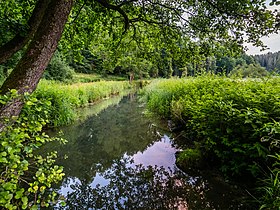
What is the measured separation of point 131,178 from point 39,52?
10.2 feet

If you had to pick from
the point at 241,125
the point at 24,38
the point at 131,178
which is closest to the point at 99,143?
the point at 131,178

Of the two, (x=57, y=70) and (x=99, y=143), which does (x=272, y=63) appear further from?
(x=57, y=70)

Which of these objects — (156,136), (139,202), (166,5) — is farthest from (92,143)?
(166,5)

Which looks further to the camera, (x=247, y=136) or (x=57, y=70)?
(x=57, y=70)

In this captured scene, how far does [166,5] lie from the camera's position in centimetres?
554

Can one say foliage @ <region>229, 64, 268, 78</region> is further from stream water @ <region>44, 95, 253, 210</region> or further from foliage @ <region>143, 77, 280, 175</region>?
stream water @ <region>44, 95, 253, 210</region>

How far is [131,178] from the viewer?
14.7 ft

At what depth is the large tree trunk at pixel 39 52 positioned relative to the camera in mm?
2375

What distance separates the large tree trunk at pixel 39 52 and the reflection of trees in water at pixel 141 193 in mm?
2164

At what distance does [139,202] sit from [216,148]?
1.90 metres

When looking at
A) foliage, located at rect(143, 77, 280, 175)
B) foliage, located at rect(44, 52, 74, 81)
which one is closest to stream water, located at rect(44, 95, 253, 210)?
foliage, located at rect(143, 77, 280, 175)

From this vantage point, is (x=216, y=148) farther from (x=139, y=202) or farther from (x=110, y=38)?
(x=110, y=38)

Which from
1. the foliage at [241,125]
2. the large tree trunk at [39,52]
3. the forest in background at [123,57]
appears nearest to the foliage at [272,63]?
the forest in background at [123,57]

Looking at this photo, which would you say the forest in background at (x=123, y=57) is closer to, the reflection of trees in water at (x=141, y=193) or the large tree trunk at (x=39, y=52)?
the large tree trunk at (x=39, y=52)
